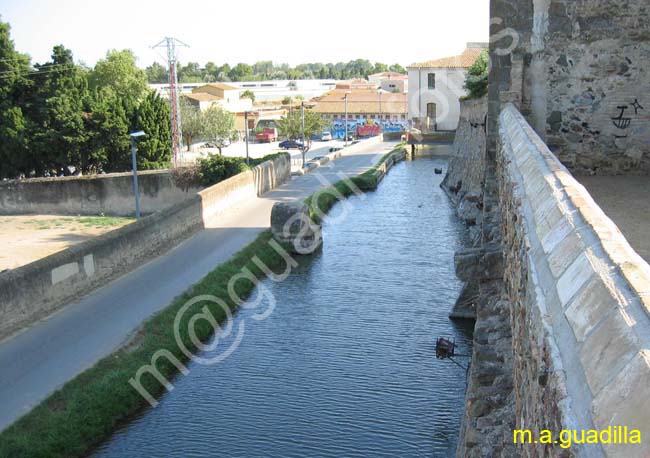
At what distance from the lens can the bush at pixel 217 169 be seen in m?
29.4

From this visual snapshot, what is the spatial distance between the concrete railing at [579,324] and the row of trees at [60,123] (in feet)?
102

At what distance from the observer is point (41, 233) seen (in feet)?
82.4

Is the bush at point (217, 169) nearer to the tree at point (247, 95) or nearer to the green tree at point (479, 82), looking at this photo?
the green tree at point (479, 82)

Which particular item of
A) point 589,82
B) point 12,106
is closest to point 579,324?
point 589,82

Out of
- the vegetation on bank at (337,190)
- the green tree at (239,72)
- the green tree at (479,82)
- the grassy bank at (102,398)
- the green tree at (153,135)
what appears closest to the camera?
the grassy bank at (102,398)

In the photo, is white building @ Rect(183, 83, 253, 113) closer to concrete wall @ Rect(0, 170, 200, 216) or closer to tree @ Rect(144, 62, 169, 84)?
concrete wall @ Rect(0, 170, 200, 216)

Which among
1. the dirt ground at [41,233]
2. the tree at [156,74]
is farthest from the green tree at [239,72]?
the dirt ground at [41,233]

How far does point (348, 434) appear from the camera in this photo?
10258mm

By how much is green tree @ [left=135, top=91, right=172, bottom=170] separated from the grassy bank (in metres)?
19.6

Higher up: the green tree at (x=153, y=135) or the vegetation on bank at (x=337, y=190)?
the green tree at (x=153, y=135)

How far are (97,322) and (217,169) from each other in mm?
16452

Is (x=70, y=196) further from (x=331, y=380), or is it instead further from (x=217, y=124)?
(x=217, y=124)

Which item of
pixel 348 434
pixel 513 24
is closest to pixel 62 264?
pixel 348 434

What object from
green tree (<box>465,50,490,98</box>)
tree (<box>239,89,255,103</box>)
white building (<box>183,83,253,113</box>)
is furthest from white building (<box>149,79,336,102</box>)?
green tree (<box>465,50,490,98</box>)
